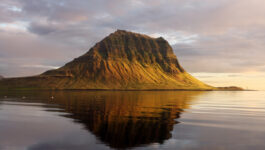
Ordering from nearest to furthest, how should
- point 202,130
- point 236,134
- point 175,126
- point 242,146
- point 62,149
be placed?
point 62,149
point 242,146
point 236,134
point 202,130
point 175,126

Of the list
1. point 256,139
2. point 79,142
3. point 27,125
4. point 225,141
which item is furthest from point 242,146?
point 27,125

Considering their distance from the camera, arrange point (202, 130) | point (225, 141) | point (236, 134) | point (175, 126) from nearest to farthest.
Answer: point (225, 141) < point (236, 134) < point (202, 130) < point (175, 126)

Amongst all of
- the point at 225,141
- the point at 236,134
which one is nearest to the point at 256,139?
the point at 236,134

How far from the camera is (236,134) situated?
19.4m

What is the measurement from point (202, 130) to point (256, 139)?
4.61 meters

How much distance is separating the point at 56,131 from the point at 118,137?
20.7 ft

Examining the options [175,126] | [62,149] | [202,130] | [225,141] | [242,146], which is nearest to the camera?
[62,149]

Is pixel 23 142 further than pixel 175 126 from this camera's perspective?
No

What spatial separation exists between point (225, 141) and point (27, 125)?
19.1 metres

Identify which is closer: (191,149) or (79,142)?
(191,149)

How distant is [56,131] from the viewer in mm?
19844

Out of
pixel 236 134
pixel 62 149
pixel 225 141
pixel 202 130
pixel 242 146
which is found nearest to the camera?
pixel 62 149

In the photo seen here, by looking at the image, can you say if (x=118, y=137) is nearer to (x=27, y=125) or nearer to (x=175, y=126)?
(x=175, y=126)

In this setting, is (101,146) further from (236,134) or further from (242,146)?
(236,134)
